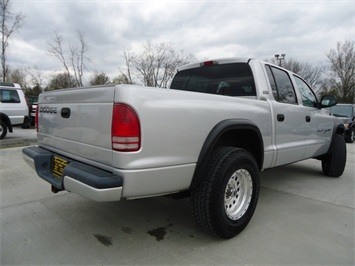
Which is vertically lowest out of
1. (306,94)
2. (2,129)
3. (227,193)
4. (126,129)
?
(2,129)

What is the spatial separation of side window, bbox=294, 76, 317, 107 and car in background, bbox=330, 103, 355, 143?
7679 millimetres

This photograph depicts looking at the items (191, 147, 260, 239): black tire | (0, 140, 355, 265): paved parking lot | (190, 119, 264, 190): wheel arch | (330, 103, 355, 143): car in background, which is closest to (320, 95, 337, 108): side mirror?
(0, 140, 355, 265): paved parking lot

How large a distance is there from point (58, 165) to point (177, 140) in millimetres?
1264

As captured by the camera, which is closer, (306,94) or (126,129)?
(126,129)

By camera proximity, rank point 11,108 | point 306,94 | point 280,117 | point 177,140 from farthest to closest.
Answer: point 11,108
point 306,94
point 280,117
point 177,140

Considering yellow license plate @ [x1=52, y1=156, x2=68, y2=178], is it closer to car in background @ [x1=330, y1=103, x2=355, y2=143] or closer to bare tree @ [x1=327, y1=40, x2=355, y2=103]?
car in background @ [x1=330, y1=103, x2=355, y2=143]

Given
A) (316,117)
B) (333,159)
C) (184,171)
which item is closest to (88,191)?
(184,171)

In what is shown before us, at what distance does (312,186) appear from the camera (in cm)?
439

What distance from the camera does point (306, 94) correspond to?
13.8 feet

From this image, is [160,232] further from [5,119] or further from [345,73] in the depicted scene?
[345,73]

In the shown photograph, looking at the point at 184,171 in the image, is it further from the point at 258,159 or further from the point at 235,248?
the point at 258,159

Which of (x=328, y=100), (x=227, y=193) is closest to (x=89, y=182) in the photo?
(x=227, y=193)

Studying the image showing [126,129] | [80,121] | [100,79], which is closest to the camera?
[126,129]

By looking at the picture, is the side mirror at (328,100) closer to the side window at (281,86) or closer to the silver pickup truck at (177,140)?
the side window at (281,86)
